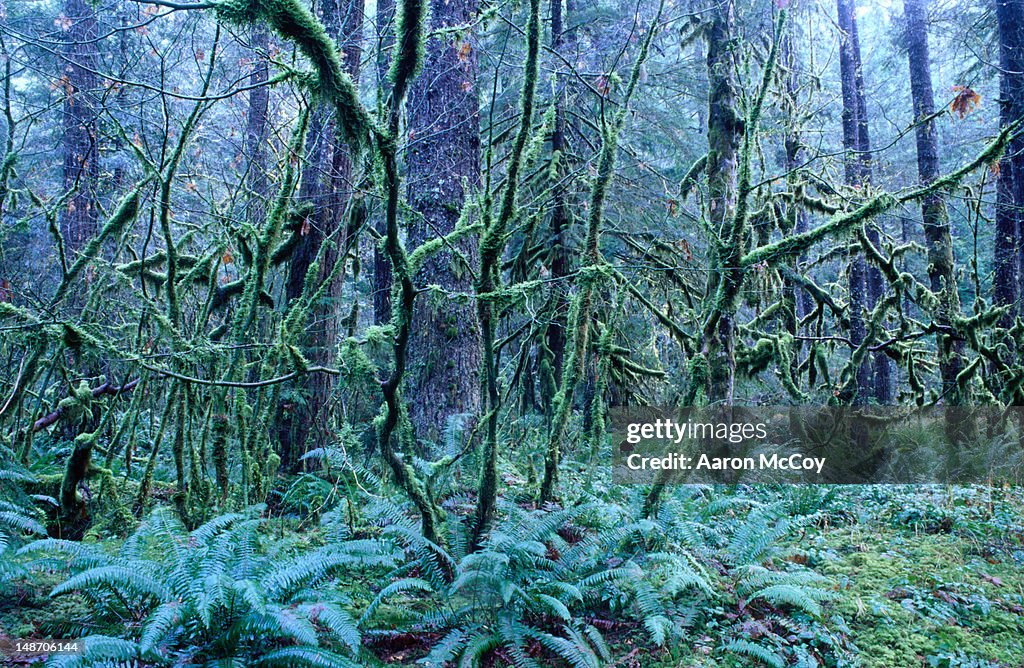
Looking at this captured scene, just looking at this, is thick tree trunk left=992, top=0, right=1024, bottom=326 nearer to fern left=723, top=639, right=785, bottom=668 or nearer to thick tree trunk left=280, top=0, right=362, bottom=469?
fern left=723, top=639, right=785, bottom=668

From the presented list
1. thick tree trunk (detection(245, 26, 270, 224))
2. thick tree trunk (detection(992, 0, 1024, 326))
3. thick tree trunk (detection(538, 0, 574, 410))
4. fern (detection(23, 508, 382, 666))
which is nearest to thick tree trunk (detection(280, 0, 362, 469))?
thick tree trunk (detection(245, 26, 270, 224))

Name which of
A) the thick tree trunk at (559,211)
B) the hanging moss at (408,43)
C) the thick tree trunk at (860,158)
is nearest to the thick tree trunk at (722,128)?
the thick tree trunk at (559,211)

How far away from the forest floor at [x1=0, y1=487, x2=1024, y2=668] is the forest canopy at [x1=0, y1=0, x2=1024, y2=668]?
28 mm

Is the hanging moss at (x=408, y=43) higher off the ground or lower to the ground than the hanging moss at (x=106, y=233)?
higher

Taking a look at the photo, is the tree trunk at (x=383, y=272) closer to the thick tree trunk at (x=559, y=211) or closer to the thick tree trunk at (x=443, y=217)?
the thick tree trunk at (x=443, y=217)

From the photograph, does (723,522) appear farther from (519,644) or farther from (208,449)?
(208,449)

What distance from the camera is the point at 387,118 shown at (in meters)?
3.78

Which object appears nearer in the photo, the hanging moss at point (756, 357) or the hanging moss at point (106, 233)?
the hanging moss at point (106, 233)

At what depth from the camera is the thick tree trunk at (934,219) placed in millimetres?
8836

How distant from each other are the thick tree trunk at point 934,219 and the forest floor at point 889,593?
2.41 meters

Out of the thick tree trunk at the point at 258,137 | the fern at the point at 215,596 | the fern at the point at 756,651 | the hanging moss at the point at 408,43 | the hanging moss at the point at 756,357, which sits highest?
the thick tree trunk at the point at 258,137

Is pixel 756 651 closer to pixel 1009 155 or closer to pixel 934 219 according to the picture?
pixel 1009 155

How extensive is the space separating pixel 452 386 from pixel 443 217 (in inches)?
69.3

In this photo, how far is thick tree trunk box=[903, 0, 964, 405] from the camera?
348 inches
